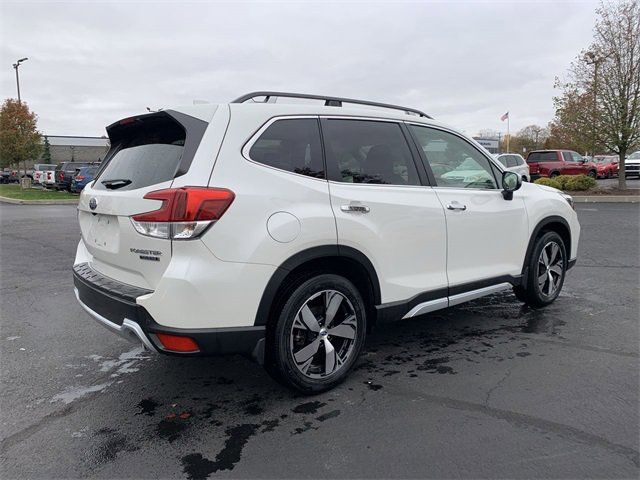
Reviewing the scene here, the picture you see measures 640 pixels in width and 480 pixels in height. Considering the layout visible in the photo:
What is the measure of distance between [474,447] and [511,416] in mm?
464

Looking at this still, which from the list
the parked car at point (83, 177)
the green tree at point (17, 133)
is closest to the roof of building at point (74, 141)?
the green tree at point (17, 133)

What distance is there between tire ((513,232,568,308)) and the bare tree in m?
16.0

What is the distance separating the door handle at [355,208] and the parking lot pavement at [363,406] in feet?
4.03

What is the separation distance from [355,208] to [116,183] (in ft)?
5.35

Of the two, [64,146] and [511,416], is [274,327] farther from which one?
[64,146]

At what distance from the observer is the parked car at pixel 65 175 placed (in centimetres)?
2788

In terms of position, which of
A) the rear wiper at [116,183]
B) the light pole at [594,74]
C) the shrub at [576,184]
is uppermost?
the light pole at [594,74]

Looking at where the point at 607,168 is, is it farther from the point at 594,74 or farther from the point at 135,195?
the point at 135,195

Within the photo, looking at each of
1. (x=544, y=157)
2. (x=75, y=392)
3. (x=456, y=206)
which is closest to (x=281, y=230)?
(x=456, y=206)

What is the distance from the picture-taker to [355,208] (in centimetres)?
341

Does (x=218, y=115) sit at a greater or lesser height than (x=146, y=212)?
greater

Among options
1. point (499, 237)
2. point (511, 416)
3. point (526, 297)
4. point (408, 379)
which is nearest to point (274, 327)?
point (408, 379)

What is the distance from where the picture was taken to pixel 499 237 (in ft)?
14.7

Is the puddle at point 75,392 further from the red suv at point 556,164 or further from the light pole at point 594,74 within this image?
the red suv at point 556,164
